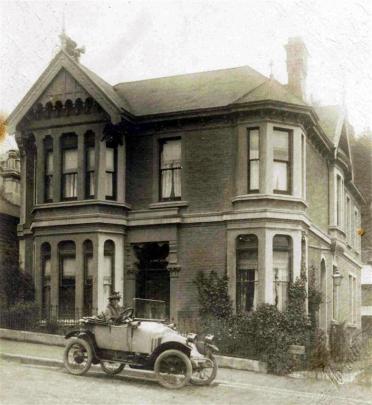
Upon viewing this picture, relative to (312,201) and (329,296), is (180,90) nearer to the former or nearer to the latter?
(312,201)

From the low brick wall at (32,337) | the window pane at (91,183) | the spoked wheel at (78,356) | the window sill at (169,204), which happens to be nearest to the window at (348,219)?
the window sill at (169,204)

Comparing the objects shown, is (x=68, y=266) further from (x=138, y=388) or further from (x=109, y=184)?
(x=138, y=388)

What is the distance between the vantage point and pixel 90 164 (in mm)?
20609

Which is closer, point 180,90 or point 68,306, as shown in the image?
point 68,306

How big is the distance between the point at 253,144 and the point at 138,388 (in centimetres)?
944

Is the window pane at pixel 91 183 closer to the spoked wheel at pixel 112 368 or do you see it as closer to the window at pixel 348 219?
the spoked wheel at pixel 112 368

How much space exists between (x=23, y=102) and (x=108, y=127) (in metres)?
2.84

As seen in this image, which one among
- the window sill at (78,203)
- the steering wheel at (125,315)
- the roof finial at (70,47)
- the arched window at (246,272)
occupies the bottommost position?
the steering wheel at (125,315)

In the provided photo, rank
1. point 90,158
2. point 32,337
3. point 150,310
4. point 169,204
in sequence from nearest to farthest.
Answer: point 150,310 → point 32,337 → point 169,204 → point 90,158

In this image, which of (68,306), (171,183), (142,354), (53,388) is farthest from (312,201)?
(53,388)

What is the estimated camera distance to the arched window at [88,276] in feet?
65.9

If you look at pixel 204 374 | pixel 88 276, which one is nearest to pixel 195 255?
pixel 88 276

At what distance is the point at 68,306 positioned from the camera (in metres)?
20.3

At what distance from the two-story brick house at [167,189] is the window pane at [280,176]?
0.04 meters
